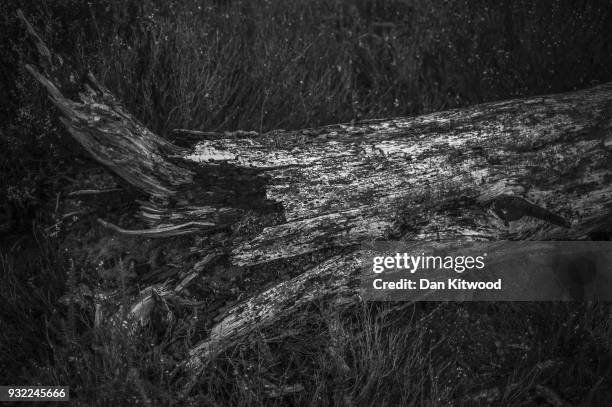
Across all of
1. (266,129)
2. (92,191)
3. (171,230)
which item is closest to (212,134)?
(171,230)

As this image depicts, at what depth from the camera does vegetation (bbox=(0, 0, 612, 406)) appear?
283 centimetres

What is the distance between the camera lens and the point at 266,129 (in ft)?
13.9

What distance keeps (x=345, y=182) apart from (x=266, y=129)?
56.8 inches

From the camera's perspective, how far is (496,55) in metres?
4.97

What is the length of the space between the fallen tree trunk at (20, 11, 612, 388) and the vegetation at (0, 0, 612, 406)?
31cm

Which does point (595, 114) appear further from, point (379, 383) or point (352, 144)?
point (379, 383)

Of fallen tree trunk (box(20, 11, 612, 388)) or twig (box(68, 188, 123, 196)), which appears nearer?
fallen tree trunk (box(20, 11, 612, 388))

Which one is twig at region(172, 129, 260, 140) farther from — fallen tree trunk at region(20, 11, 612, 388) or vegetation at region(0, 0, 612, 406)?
vegetation at region(0, 0, 612, 406)

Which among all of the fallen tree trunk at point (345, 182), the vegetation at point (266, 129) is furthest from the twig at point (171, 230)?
the vegetation at point (266, 129)

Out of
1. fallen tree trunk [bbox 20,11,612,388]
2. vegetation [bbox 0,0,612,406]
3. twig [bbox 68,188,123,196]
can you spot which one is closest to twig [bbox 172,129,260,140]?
fallen tree trunk [bbox 20,11,612,388]

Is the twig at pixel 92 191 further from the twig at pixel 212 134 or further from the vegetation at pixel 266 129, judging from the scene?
the twig at pixel 212 134

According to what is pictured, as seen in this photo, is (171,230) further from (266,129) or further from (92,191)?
(266,129)

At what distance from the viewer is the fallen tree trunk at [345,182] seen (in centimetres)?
288

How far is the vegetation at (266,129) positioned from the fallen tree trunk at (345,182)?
31 cm
